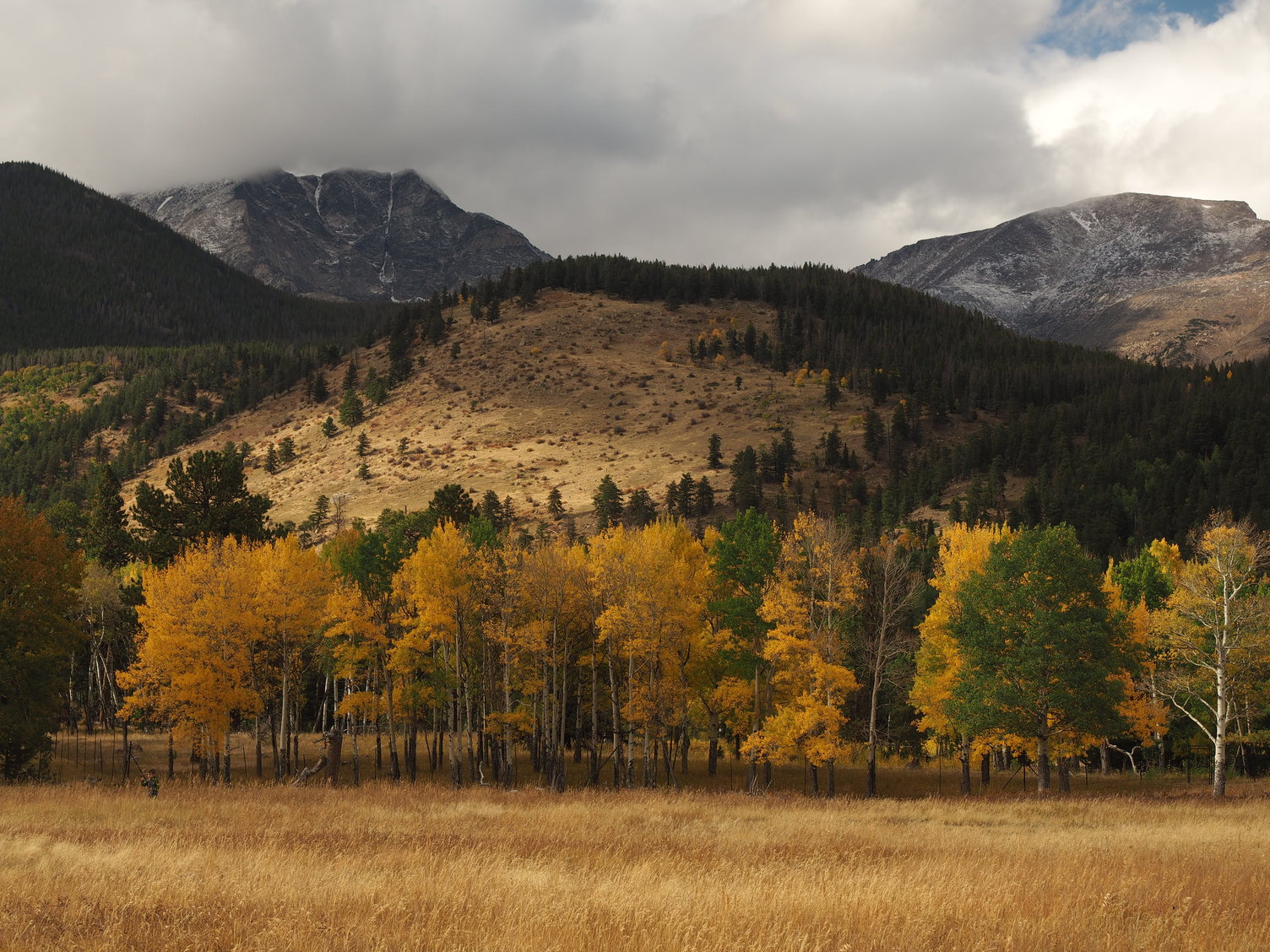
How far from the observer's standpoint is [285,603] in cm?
4362

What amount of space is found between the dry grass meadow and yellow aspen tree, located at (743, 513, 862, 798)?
8.27m

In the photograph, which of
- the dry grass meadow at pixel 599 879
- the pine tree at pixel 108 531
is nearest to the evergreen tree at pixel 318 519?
the pine tree at pixel 108 531

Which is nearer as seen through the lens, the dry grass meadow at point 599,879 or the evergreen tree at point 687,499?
the dry grass meadow at point 599,879

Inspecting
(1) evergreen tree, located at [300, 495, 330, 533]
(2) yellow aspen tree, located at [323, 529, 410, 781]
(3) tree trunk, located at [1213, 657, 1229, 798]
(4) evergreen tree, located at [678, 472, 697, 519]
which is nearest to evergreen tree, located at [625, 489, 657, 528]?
(4) evergreen tree, located at [678, 472, 697, 519]

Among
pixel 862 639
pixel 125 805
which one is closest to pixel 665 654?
pixel 862 639

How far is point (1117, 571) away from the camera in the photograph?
66.1 meters

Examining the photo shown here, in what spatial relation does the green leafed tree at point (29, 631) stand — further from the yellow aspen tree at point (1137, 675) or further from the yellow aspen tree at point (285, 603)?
the yellow aspen tree at point (1137, 675)

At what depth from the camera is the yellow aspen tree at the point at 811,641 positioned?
3919 cm

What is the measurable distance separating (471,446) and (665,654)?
5038 inches

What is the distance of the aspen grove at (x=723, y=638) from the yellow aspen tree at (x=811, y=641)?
12cm

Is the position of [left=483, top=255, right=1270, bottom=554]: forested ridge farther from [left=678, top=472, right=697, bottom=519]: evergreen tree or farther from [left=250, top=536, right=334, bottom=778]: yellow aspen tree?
[left=250, top=536, right=334, bottom=778]: yellow aspen tree

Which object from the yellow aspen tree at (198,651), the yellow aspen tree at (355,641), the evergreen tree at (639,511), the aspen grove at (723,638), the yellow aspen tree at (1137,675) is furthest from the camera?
the evergreen tree at (639,511)

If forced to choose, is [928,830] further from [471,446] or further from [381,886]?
[471,446]

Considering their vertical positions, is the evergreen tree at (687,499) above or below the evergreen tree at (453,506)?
above
